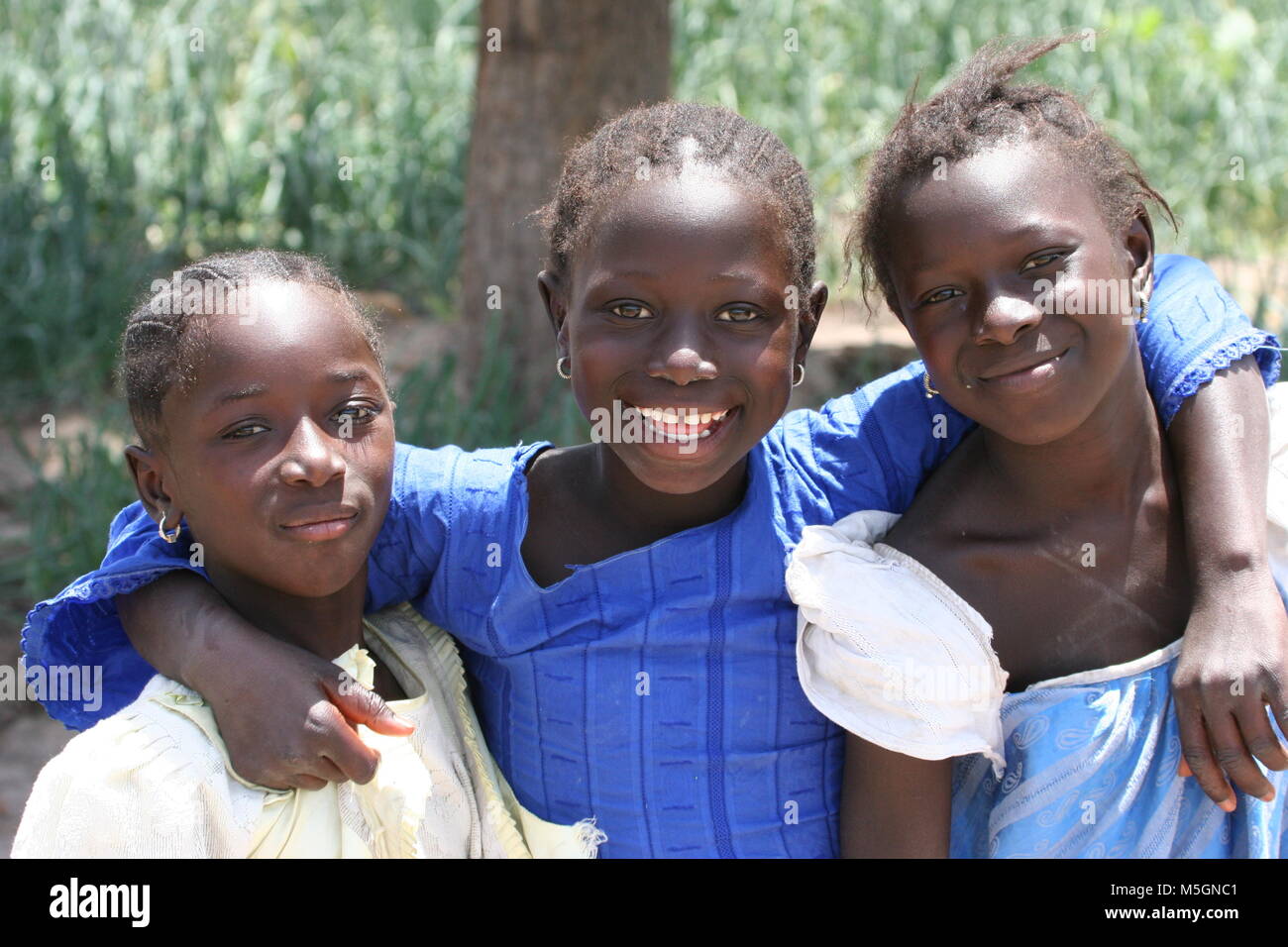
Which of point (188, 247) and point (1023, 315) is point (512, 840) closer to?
point (1023, 315)

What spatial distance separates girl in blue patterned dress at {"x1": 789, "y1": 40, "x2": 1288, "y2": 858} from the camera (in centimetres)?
180

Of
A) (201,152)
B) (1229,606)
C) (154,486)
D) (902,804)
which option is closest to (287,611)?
(154,486)

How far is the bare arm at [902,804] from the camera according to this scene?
183 centimetres

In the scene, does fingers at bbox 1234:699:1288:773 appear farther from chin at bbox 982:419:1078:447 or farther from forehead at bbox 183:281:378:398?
forehead at bbox 183:281:378:398

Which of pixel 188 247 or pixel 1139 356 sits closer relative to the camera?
pixel 1139 356

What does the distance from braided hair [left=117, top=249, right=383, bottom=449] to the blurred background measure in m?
1.68

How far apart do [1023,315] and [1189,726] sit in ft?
1.79

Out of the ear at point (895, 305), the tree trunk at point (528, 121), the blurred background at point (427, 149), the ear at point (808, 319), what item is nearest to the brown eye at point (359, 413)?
the ear at point (808, 319)

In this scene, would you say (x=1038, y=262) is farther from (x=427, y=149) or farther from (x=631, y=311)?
(x=427, y=149)

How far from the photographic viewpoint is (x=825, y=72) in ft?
21.1

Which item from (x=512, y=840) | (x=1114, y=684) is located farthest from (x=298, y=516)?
(x=1114, y=684)

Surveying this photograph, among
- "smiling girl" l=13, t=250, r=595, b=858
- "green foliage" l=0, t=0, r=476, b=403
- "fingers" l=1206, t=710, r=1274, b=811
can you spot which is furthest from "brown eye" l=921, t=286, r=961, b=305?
"green foliage" l=0, t=0, r=476, b=403

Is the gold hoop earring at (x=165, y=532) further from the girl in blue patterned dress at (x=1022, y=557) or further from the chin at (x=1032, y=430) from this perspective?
the chin at (x=1032, y=430)

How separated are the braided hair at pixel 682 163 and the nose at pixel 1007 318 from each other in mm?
263
